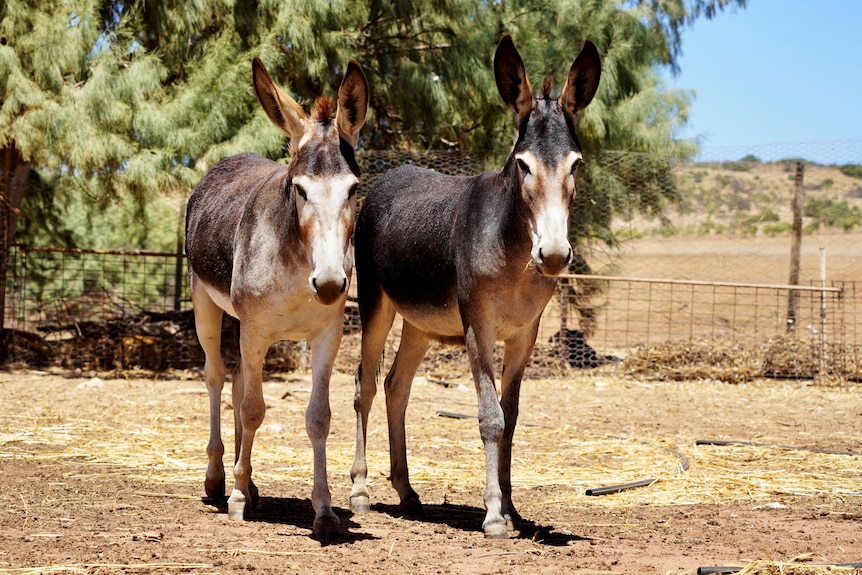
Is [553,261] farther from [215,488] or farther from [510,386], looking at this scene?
[215,488]

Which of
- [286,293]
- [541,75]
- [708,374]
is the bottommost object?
[708,374]

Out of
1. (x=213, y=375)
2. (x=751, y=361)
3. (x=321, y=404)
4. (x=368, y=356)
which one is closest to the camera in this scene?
(x=321, y=404)

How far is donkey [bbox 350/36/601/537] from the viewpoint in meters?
4.27

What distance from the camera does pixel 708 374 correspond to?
11.9m

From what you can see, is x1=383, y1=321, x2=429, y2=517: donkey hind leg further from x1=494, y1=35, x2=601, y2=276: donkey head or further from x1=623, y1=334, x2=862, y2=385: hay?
x1=623, y1=334, x2=862, y2=385: hay

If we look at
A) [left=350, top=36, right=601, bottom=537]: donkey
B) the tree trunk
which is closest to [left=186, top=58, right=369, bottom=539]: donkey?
[left=350, top=36, right=601, bottom=537]: donkey

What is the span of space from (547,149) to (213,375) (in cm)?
252

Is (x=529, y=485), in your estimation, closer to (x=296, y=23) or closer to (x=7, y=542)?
(x=7, y=542)

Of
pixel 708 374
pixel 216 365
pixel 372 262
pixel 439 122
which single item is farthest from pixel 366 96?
pixel 708 374

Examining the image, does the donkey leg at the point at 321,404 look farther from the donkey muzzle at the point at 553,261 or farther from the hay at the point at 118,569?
the donkey muzzle at the point at 553,261

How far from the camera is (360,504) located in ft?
17.2

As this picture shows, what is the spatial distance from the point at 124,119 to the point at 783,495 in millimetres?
7998

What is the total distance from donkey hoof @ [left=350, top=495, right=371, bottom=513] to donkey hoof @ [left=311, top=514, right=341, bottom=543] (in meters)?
0.78

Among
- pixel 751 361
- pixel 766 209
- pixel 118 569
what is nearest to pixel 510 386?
pixel 118 569
